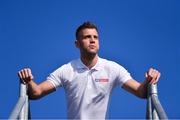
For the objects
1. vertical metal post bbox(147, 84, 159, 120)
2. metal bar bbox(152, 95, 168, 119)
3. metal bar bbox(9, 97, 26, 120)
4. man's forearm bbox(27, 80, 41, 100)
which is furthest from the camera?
man's forearm bbox(27, 80, 41, 100)

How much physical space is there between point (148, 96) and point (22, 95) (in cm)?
114

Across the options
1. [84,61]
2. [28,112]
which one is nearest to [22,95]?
[28,112]

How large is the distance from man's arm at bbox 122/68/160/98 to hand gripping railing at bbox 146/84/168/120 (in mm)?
77

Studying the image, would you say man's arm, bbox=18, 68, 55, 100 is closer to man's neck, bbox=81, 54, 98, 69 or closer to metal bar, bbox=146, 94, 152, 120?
man's neck, bbox=81, 54, 98, 69

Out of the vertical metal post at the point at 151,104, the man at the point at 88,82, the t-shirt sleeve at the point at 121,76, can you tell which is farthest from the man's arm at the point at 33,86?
the vertical metal post at the point at 151,104

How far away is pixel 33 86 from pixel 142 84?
1076mm

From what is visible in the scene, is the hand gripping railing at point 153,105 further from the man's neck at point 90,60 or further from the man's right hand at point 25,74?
the man's right hand at point 25,74

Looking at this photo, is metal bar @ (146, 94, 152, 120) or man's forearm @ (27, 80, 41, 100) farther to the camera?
man's forearm @ (27, 80, 41, 100)

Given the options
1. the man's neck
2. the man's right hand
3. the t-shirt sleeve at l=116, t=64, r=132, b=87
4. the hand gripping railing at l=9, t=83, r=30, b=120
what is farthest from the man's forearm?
the t-shirt sleeve at l=116, t=64, r=132, b=87

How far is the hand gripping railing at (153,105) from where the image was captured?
10.1ft

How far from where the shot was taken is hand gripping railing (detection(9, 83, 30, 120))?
304 cm

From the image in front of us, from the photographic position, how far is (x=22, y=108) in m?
3.31

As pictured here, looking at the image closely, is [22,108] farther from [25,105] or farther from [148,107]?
[148,107]

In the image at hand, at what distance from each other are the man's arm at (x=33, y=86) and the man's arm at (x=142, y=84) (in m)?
0.81
